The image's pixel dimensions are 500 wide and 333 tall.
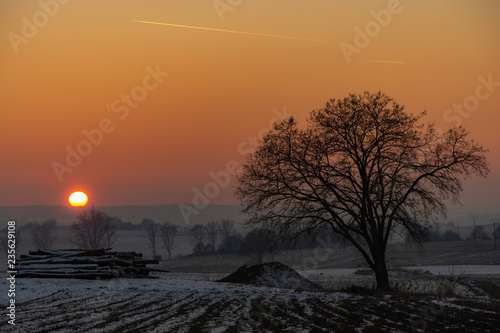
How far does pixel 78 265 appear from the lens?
1164 inches

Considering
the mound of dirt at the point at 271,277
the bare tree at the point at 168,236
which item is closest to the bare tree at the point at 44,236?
the bare tree at the point at 168,236

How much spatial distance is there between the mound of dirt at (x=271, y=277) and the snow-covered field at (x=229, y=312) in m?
8.32

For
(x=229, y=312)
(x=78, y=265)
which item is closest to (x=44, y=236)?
(x=78, y=265)

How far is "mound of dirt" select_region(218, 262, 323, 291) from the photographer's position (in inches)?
1255

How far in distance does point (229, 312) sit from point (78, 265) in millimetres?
16495

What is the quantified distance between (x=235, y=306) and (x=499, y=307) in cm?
938

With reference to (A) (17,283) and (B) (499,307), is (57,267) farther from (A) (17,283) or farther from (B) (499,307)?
(B) (499,307)

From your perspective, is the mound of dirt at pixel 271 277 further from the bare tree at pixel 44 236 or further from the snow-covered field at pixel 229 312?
the bare tree at pixel 44 236

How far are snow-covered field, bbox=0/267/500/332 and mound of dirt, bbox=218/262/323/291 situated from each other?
327 inches

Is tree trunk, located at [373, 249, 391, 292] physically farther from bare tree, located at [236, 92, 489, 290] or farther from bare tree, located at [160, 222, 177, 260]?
bare tree, located at [160, 222, 177, 260]

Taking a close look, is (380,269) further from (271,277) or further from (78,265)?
(78,265)

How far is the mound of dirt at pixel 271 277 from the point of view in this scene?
31.9 meters

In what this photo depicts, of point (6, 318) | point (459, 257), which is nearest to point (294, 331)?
point (6, 318)

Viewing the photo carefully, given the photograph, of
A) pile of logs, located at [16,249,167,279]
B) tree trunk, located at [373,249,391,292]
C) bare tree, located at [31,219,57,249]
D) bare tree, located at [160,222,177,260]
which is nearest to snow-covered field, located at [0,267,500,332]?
pile of logs, located at [16,249,167,279]
